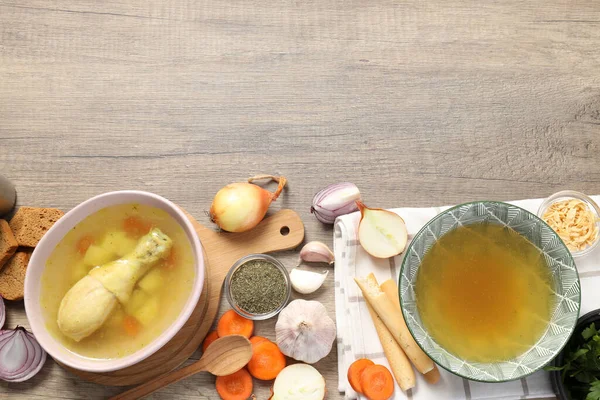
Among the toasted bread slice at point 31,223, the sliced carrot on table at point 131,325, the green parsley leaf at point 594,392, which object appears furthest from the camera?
the toasted bread slice at point 31,223

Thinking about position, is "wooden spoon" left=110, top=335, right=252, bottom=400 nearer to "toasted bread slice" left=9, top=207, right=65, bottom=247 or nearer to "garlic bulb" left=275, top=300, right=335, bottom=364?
"garlic bulb" left=275, top=300, right=335, bottom=364

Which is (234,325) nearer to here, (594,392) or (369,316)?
(369,316)

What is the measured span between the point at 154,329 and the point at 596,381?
3.14 feet

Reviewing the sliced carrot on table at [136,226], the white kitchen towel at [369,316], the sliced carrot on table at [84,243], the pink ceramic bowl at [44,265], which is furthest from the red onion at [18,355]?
the white kitchen towel at [369,316]

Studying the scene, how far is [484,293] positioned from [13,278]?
1.10 m

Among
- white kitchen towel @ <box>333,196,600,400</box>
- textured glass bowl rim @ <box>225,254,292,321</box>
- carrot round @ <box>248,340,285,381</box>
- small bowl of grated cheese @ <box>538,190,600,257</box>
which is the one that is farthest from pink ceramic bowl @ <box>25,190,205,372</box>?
small bowl of grated cheese @ <box>538,190,600,257</box>

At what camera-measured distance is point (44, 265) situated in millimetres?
1251

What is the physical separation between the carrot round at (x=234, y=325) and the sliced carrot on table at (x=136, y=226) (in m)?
0.29

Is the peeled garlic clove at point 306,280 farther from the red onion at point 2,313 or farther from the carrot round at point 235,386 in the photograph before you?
the red onion at point 2,313

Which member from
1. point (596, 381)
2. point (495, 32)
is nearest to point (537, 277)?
point (596, 381)

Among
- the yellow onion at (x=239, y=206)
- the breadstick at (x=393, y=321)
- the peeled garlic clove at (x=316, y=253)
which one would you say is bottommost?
the breadstick at (x=393, y=321)

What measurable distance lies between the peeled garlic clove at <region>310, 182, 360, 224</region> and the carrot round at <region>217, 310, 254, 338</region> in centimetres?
32

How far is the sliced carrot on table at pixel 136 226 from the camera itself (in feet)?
4.28

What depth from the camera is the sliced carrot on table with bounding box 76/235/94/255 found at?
129cm
